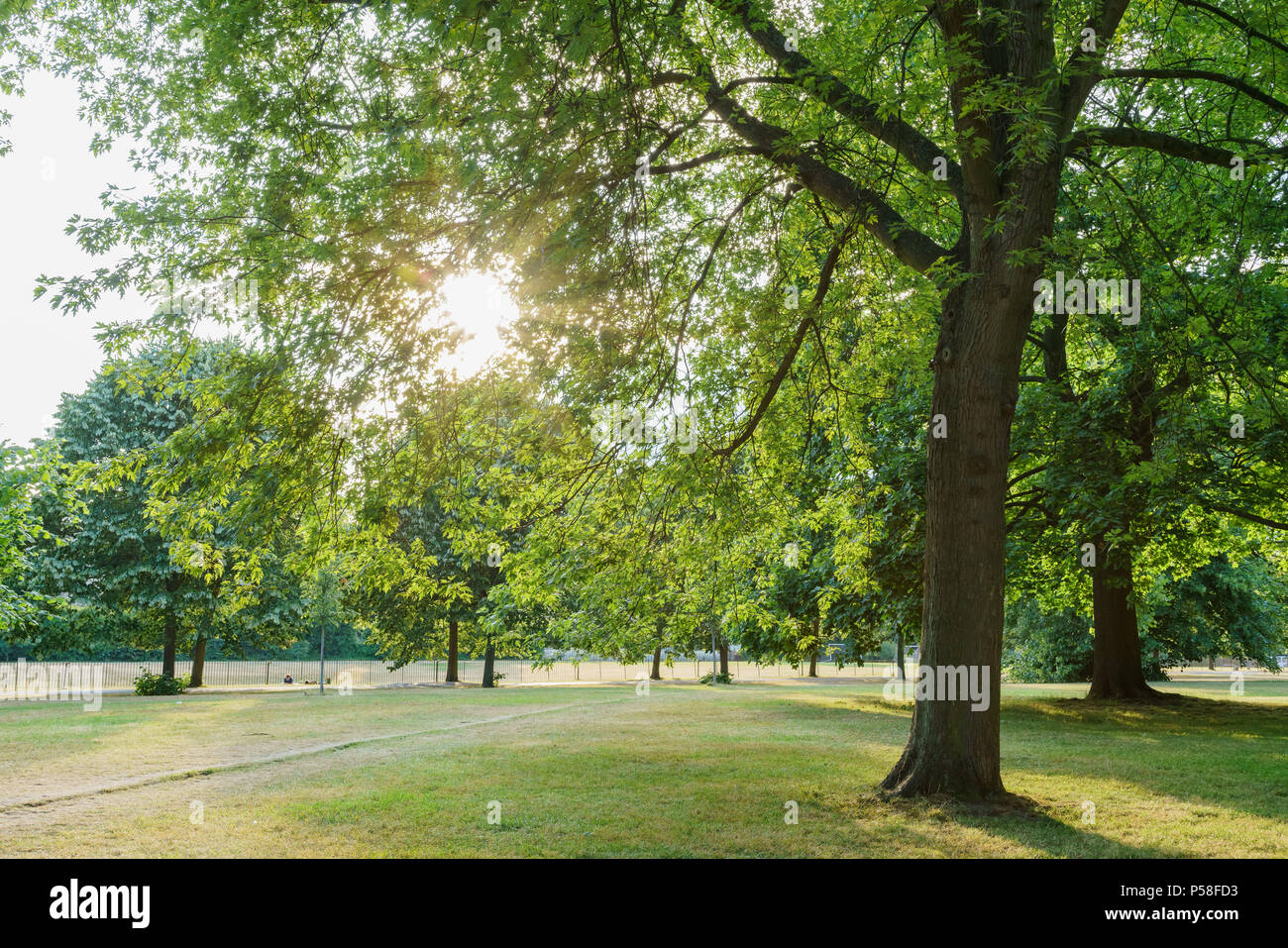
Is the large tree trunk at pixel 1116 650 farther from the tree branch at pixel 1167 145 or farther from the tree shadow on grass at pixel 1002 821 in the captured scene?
the tree shadow on grass at pixel 1002 821

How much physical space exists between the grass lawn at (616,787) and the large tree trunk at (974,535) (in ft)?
1.97

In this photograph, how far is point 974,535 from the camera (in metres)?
9.55

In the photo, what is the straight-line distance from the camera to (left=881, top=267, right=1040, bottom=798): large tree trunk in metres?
9.51

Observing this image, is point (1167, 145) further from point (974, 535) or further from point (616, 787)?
point (616, 787)

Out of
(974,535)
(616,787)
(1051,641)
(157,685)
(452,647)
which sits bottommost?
(157,685)

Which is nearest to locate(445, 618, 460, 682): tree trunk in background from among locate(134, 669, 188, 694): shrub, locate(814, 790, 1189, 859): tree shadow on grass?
Answer: locate(134, 669, 188, 694): shrub

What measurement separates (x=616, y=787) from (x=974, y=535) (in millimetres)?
5452

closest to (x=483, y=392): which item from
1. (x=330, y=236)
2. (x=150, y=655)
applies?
(x=330, y=236)

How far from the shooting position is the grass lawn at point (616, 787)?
802cm

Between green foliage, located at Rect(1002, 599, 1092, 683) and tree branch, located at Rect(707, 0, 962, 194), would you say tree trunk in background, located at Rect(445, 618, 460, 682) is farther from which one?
tree branch, located at Rect(707, 0, 962, 194)

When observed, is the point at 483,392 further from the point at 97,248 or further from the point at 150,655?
the point at 150,655

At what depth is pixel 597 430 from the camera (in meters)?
11.0

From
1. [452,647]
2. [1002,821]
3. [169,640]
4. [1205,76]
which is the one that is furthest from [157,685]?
[1205,76]
